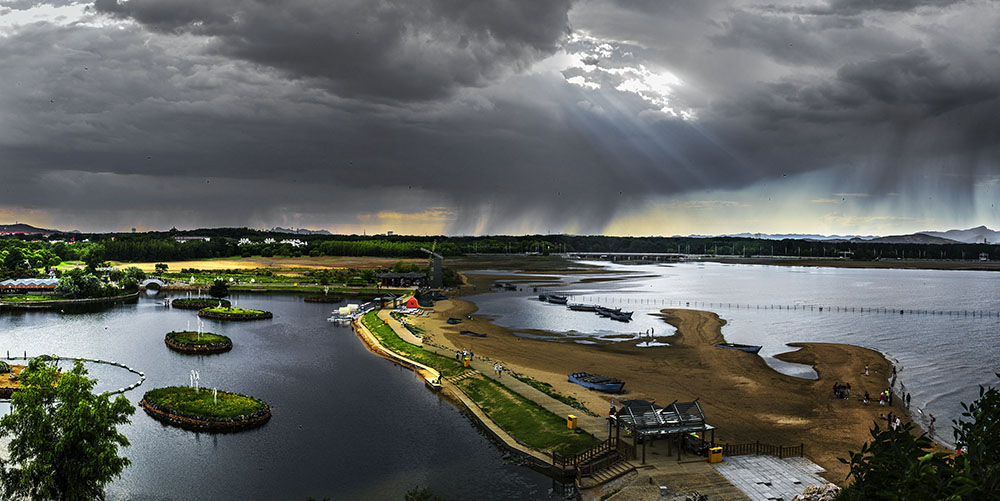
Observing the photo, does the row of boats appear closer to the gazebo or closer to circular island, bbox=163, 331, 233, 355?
circular island, bbox=163, 331, 233, 355

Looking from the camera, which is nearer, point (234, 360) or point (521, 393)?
point (521, 393)

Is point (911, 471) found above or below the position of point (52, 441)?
above

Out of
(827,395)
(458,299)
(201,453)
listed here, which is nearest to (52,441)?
(201,453)

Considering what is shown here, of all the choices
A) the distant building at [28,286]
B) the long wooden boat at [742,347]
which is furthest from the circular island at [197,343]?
the distant building at [28,286]


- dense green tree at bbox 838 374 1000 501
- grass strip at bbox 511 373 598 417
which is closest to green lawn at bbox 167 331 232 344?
grass strip at bbox 511 373 598 417

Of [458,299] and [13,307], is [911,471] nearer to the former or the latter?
[458,299]

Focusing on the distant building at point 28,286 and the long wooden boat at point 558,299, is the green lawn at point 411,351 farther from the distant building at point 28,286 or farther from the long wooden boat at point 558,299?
the distant building at point 28,286
